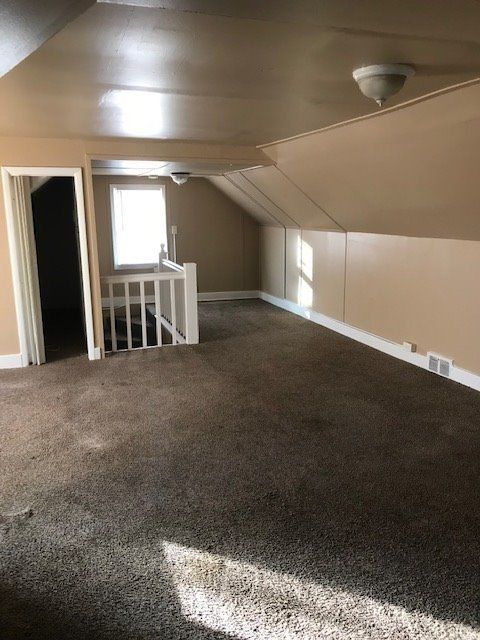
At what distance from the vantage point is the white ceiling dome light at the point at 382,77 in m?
2.10

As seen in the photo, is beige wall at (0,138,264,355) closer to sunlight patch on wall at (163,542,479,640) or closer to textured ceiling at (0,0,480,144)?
textured ceiling at (0,0,480,144)

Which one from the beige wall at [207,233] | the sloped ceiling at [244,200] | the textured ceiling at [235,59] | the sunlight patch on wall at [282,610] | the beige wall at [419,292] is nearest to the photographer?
the textured ceiling at [235,59]

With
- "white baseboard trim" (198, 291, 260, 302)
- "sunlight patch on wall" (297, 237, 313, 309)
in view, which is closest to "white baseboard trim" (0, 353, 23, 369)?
"sunlight patch on wall" (297, 237, 313, 309)

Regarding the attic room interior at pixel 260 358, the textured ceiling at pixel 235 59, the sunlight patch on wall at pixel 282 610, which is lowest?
the sunlight patch on wall at pixel 282 610

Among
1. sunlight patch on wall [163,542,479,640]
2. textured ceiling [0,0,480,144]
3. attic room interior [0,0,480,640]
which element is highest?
textured ceiling [0,0,480,144]

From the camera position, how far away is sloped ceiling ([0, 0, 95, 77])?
1.05 meters

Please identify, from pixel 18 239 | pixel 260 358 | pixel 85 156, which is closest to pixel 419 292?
pixel 260 358

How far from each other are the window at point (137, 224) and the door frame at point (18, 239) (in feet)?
9.59

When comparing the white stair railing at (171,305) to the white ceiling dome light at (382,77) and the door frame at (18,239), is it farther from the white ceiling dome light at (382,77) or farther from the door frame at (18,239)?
the white ceiling dome light at (382,77)

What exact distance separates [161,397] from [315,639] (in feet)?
7.86

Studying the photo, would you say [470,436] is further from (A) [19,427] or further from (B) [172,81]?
(A) [19,427]

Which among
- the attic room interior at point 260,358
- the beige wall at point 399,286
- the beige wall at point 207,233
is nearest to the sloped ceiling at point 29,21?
the attic room interior at point 260,358

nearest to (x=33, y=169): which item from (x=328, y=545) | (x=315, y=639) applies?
(x=328, y=545)

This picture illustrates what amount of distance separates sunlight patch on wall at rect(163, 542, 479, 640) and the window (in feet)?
20.1
